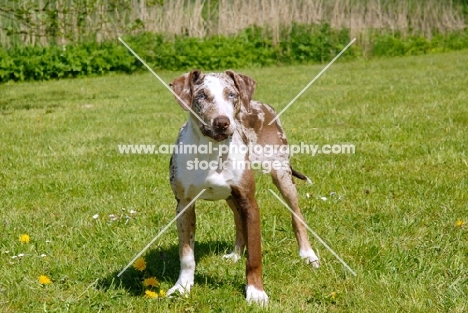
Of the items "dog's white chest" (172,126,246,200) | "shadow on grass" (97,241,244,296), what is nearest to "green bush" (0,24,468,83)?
"shadow on grass" (97,241,244,296)

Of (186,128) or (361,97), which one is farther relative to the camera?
(361,97)

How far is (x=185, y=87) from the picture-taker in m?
3.80

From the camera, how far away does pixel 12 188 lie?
20.6 ft

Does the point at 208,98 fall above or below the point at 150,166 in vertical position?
above

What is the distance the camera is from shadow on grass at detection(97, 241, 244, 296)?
13.3ft

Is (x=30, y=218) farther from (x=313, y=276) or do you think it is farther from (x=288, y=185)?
(x=313, y=276)

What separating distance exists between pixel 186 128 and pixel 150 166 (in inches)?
127

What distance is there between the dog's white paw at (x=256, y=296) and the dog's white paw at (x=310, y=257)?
2.16ft

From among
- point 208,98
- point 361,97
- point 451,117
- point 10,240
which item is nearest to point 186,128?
point 208,98

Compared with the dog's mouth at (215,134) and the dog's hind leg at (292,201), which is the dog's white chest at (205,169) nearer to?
the dog's mouth at (215,134)

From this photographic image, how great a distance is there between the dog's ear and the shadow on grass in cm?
119

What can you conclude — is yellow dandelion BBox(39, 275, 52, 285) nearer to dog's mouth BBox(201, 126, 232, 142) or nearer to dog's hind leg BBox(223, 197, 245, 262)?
dog's hind leg BBox(223, 197, 245, 262)

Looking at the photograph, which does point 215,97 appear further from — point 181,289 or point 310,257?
point 310,257

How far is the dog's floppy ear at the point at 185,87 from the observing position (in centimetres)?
376
